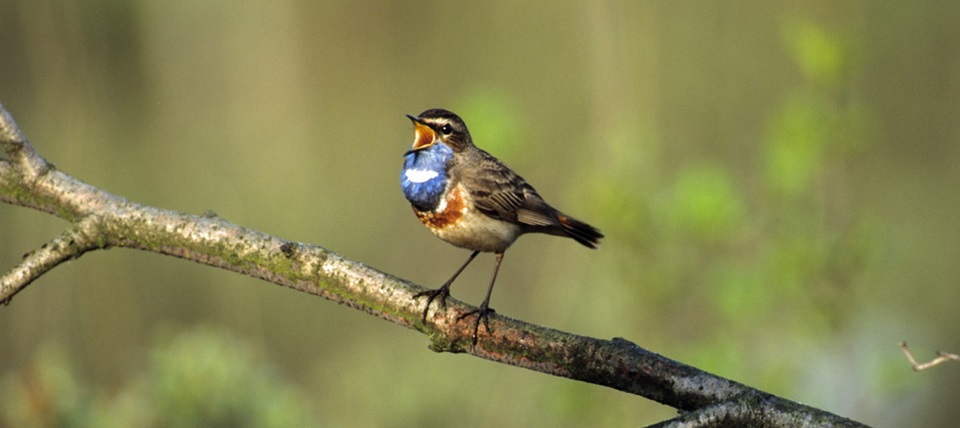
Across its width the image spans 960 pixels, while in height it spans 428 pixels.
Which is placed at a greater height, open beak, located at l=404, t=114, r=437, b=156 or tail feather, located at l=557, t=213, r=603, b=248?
tail feather, located at l=557, t=213, r=603, b=248

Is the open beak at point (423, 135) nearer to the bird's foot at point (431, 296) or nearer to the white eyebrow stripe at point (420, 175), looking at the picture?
the white eyebrow stripe at point (420, 175)

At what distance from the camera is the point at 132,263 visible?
8.54 m

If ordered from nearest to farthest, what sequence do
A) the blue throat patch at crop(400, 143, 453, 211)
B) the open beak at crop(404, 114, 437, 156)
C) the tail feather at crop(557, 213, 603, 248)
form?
the blue throat patch at crop(400, 143, 453, 211)
the open beak at crop(404, 114, 437, 156)
the tail feather at crop(557, 213, 603, 248)

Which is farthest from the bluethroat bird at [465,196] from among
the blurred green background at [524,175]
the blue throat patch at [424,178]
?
the blurred green background at [524,175]

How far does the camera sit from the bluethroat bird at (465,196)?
4.01 metres

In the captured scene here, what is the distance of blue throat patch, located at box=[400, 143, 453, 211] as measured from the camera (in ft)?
13.1

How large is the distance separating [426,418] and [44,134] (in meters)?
4.59

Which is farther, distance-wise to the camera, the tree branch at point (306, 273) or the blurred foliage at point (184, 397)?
the blurred foliage at point (184, 397)

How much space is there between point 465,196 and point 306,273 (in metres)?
1.24

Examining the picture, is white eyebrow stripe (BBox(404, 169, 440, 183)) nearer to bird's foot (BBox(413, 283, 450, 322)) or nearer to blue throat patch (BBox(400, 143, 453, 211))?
blue throat patch (BBox(400, 143, 453, 211))

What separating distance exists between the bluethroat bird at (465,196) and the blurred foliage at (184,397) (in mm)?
926

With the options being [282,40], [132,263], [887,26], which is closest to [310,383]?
[132,263]

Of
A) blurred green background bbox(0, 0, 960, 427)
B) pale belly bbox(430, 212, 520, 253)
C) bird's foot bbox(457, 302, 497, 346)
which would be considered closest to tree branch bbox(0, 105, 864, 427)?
bird's foot bbox(457, 302, 497, 346)

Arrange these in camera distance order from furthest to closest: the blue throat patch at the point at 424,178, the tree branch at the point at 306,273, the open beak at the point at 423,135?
the open beak at the point at 423,135, the blue throat patch at the point at 424,178, the tree branch at the point at 306,273
